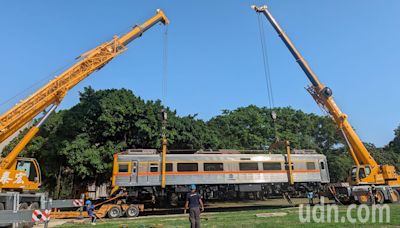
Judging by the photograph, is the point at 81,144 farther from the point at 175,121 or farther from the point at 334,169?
the point at 334,169

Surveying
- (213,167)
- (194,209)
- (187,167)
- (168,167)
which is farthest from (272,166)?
(194,209)

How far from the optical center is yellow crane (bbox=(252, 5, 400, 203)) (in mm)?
21859

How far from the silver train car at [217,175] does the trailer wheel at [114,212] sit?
1302 millimetres

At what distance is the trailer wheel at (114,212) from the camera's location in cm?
1997

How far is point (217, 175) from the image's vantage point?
2255 cm

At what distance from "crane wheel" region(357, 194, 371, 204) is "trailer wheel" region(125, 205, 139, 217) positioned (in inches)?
609

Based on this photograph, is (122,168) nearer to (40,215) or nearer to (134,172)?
(134,172)

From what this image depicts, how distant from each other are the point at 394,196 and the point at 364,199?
2.84 m

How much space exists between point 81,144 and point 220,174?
11.8 m

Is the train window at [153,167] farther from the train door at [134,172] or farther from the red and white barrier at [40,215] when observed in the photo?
the red and white barrier at [40,215]

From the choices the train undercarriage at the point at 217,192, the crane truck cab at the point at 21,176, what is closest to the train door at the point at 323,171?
the train undercarriage at the point at 217,192

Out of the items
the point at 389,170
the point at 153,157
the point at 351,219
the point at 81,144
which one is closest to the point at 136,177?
the point at 153,157

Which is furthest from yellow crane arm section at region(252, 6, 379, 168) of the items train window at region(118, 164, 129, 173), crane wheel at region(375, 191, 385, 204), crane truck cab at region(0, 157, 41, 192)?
crane truck cab at region(0, 157, 41, 192)

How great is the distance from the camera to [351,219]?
1196cm
